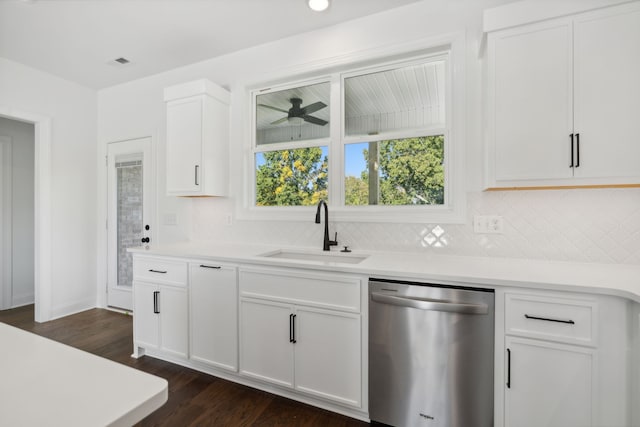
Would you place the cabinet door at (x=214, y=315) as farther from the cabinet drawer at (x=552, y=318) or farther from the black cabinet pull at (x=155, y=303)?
the cabinet drawer at (x=552, y=318)

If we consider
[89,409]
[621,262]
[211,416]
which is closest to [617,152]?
[621,262]

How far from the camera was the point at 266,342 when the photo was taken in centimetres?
208

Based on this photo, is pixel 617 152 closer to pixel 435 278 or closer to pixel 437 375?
pixel 435 278

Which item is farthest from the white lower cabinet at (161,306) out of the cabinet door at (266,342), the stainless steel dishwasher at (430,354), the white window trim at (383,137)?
the stainless steel dishwasher at (430,354)

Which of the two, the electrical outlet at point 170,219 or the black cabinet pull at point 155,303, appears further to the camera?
the electrical outlet at point 170,219

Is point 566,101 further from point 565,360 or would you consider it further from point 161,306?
point 161,306

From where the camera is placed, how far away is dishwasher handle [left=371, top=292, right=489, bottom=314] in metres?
1.54

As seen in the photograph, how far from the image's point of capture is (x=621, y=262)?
5.94ft

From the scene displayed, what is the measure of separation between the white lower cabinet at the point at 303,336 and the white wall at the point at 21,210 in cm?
388

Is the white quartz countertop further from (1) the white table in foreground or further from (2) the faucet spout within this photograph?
(1) the white table in foreground

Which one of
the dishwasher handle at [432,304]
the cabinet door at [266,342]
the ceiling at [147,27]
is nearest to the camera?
the dishwasher handle at [432,304]

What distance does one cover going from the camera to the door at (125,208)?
354 centimetres

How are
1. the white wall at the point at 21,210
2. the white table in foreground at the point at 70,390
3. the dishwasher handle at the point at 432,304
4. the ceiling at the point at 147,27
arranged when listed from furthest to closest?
the white wall at the point at 21,210
the ceiling at the point at 147,27
the dishwasher handle at the point at 432,304
the white table in foreground at the point at 70,390

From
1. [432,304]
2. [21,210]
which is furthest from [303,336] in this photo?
[21,210]
